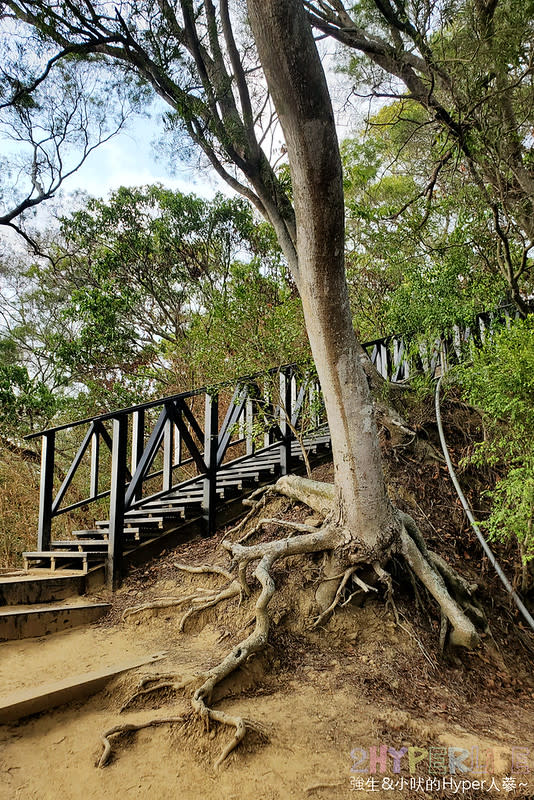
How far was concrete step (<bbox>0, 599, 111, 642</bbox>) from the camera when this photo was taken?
3246 mm

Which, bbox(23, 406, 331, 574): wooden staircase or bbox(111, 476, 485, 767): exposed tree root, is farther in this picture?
bbox(23, 406, 331, 574): wooden staircase

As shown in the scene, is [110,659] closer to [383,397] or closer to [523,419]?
[523,419]

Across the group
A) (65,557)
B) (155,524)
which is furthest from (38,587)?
(155,524)

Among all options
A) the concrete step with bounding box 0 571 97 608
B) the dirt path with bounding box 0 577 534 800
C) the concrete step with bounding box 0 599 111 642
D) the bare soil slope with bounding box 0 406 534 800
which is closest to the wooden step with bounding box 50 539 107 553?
the concrete step with bounding box 0 571 97 608

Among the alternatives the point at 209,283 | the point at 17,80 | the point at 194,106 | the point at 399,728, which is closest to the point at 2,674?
the point at 399,728

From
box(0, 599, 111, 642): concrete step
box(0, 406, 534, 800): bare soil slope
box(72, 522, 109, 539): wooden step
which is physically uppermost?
box(72, 522, 109, 539): wooden step

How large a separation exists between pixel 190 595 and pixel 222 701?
1.34 meters

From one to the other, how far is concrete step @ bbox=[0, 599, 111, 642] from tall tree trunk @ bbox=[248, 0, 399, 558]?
217 centimetres

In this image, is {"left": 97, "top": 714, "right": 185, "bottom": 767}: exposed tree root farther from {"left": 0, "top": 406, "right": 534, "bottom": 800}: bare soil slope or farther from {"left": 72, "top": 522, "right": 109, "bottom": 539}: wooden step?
{"left": 72, "top": 522, "right": 109, "bottom": 539}: wooden step

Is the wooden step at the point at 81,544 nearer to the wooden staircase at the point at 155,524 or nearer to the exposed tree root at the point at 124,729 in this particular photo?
the wooden staircase at the point at 155,524

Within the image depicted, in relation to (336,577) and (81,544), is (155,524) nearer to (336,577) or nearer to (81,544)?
(81,544)

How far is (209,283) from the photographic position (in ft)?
33.6

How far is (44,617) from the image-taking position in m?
3.41

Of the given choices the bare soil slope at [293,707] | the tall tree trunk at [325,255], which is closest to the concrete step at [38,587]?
the bare soil slope at [293,707]
